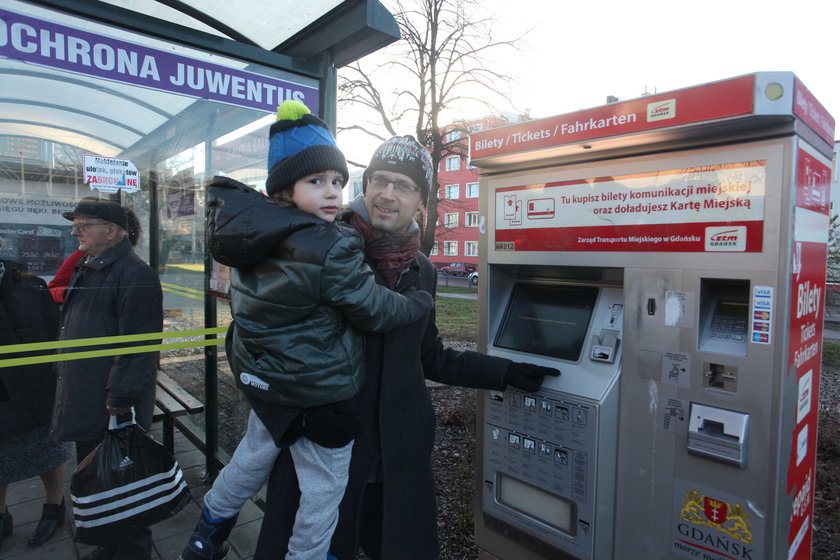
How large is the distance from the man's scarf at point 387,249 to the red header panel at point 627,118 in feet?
1.88

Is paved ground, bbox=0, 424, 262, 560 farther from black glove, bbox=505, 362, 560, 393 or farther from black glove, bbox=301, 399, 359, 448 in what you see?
black glove, bbox=505, 362, 560, 393

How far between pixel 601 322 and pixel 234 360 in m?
1.29

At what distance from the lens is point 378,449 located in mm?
1639

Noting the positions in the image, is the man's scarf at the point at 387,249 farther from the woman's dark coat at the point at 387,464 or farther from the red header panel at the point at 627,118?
the red header panel at the point at 627,118

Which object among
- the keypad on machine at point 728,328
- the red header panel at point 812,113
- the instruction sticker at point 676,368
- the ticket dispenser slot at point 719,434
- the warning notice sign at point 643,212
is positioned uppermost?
the red header panel at point 812,113

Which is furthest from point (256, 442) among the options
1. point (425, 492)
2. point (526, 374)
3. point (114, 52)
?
point (114, 52)

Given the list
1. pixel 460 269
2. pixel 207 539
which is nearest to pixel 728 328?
pixel 207 539

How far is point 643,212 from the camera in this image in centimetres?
167

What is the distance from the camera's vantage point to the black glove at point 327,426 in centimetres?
147

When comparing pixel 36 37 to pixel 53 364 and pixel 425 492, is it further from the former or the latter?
pixel 425 492

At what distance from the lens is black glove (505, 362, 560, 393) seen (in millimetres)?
1921

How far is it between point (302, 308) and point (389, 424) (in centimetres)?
49

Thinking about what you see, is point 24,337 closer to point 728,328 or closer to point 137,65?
point 137,65

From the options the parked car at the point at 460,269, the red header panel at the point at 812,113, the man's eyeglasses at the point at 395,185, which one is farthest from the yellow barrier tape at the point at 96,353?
the parked car at the point at 460,269
